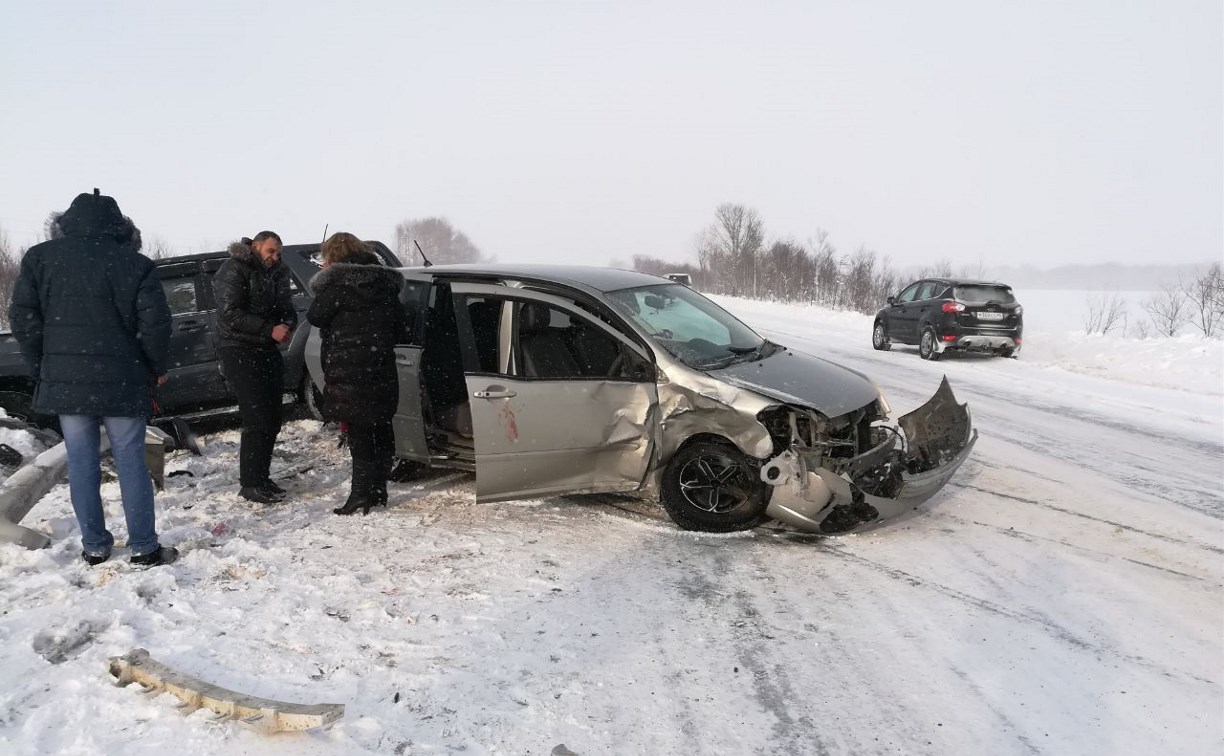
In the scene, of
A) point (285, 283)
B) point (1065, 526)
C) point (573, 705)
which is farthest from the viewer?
point (285, 283)

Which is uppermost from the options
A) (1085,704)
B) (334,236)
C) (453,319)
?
(334,236)

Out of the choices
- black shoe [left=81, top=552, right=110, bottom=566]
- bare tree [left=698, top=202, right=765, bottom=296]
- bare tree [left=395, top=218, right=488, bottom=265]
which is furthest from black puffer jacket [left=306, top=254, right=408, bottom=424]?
bare tree [left=395, top=218, right=488, bottom=265]

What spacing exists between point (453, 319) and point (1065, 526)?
4479mm

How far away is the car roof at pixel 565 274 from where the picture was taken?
5219 mm

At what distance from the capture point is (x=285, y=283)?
5.28 meters

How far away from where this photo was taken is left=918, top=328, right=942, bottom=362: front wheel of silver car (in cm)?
1360

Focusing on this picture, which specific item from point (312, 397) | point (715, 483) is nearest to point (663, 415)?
point (715, 483)

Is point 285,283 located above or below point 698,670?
above

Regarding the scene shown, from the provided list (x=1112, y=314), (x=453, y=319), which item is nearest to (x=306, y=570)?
(x=453, y=319)

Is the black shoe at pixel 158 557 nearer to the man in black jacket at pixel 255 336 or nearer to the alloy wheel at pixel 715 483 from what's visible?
the man in black jacket at pixel 255 336

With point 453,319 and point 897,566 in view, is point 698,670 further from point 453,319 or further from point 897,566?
point 453,319

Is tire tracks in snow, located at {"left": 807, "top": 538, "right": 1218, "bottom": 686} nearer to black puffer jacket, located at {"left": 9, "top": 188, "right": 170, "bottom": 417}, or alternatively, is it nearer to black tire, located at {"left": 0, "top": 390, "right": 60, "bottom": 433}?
black puffer jacket, located at {"left": 9, "top": 188, "right": 170, "bottom": 417}

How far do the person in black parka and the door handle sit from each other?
659 mm

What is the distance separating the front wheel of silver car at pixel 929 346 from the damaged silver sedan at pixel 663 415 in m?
8.91
